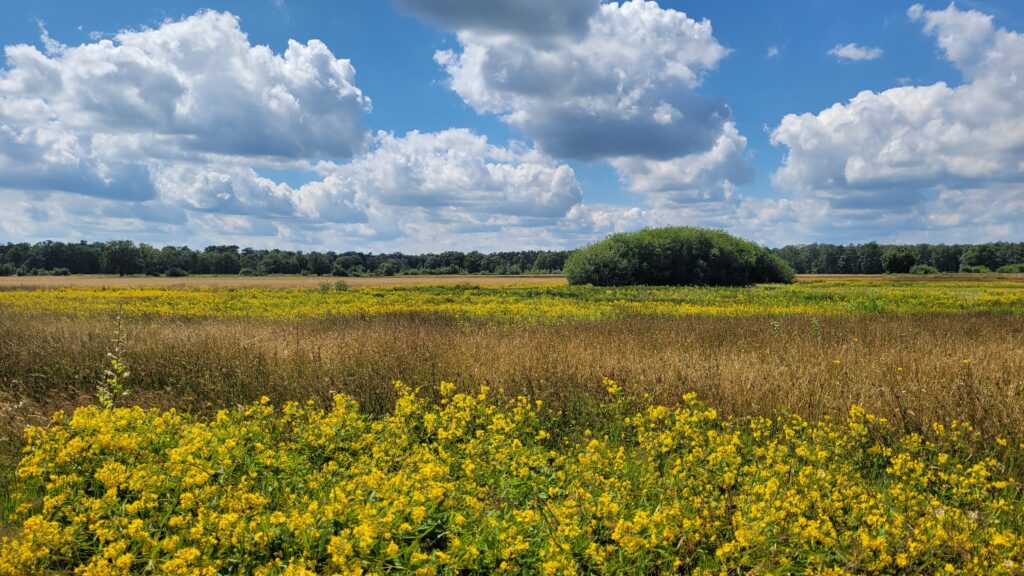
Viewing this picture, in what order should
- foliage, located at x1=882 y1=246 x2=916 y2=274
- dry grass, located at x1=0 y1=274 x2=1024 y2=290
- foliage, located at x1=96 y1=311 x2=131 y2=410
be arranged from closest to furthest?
1. foliage, located at x1=96 y1=311 x2=131 y2=410
2. dry grass, located at x1=0 y1=274 x2=1024 y2=290
3. foliage, located at x1=882 y1=246 x2=916 y2=274

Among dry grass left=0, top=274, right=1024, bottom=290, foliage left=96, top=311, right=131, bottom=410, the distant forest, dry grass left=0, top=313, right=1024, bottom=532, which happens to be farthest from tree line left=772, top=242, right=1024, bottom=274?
foliage left=96, top=311, right=131, bottom=410

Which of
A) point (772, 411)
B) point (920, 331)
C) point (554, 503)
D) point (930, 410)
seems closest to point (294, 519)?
point (554, 503)

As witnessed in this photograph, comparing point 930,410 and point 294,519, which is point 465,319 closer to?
point 930,410

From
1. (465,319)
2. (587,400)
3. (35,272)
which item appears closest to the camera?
(587,400)

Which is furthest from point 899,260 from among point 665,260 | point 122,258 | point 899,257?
point 122,258

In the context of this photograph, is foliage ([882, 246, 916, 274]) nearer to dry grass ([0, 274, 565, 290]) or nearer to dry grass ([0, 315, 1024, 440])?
dry grass ([0, 274, 565, 290])

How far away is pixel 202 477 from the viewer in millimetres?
4012

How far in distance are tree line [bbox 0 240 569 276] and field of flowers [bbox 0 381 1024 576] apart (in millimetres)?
88582

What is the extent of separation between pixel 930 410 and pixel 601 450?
4.07 metres

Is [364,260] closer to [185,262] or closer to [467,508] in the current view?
[185,262]

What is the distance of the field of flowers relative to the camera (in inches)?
131

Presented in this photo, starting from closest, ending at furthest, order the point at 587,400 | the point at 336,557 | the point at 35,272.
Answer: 1. the point at 336,557
2. the point at 587,400
3. the point at 35,272

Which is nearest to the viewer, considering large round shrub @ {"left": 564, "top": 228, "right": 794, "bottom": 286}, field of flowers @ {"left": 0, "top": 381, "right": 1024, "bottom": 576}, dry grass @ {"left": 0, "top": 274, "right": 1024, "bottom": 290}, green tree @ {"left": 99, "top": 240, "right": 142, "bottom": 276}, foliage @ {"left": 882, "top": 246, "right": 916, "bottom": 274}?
field of flowers @ {"left": 0, "top": 381, "right": 1024, "bottom": 576}

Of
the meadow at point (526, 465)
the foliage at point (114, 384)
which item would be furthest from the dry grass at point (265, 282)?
the meadow at point (526, 465)
